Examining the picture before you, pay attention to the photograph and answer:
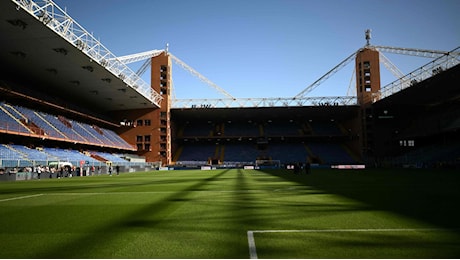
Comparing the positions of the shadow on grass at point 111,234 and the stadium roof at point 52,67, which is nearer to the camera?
the shadow on grass at point 111,234

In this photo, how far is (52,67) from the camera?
138 feet

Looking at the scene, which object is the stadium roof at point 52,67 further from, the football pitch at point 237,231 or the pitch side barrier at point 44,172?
the football pitch at point 237,231

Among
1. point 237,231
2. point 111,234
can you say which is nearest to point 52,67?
point 111,234

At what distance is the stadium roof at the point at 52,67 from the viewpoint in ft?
96.0

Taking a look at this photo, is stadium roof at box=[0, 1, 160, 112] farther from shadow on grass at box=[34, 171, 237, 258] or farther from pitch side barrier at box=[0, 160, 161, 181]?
shadow on grass at box=[34, 171, 237, 258]

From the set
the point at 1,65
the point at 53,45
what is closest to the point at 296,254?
the point at 53,45

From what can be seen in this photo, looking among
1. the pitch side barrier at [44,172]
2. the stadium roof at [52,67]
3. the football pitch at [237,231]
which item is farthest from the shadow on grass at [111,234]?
the pitch side barrier at [44,172]

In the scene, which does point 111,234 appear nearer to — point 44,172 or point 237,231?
point 237,231

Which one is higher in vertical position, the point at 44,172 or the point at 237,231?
the point at 237,231

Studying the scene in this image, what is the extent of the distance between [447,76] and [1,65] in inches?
2315

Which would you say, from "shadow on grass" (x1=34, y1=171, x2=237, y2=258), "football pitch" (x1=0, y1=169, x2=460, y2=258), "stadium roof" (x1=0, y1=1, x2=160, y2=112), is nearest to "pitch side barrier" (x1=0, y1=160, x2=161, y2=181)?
"stadium roof" (x1=0, y1=1, x2=160, y2=112)

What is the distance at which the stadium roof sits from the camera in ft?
96.0

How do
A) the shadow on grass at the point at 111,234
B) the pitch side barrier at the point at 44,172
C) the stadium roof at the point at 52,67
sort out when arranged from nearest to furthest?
1. the shadow on grass at the point at 111,234
2. the pitch side barrier at the point at 44,172
3. the stadium roof at the point at 52,67

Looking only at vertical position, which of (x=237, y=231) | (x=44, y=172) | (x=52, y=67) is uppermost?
(x=52, y=67)
